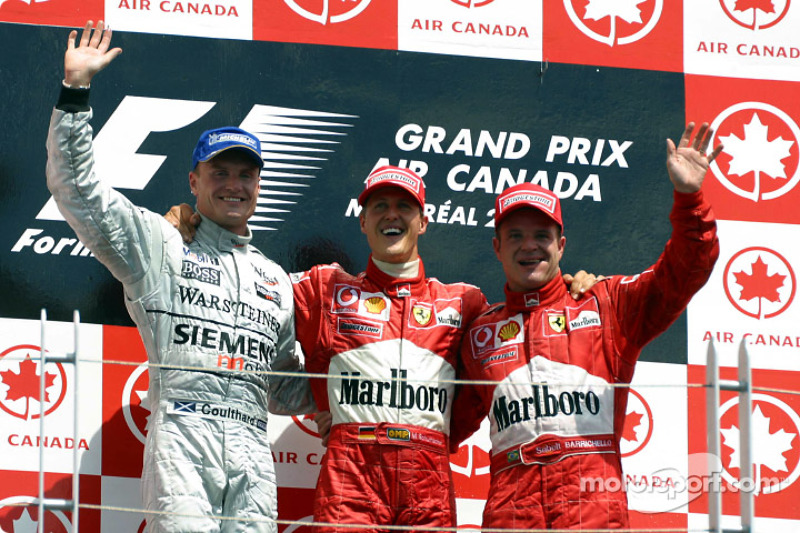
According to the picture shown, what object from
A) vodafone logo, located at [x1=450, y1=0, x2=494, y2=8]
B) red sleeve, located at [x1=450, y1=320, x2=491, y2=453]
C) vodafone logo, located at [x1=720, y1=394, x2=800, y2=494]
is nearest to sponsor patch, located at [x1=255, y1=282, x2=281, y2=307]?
red sleeve, located at [x1=450, y1=320, x2=491, y2=453]

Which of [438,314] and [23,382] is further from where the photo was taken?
[23,382]

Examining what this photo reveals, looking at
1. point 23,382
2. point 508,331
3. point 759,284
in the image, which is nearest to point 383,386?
point 508,331

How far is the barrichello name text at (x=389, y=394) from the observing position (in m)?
3.79

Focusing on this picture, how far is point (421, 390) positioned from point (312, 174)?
1.26 m

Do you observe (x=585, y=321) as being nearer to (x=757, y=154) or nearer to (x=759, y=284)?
(x=759, y=284)

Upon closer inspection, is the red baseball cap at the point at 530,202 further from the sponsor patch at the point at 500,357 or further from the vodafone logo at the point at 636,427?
the vodafone logo at the point at 636,427

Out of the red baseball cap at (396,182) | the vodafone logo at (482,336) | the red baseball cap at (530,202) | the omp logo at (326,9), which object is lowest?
the vodafone logo at (482,336)

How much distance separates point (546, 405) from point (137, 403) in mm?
1617

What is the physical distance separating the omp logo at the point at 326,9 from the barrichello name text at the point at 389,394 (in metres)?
1.69

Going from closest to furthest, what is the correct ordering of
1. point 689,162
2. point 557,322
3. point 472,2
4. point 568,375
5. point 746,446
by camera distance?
point 746,446 < point 689,162 < point 568,375 < point 557,322 < point 472,2

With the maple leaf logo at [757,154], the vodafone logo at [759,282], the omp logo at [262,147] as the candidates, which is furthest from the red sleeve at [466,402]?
the maple leaf logo at [757,154]

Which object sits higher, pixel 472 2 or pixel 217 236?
pixel 472 2

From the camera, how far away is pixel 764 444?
4.66 m

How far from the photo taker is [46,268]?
4516 millimetres
